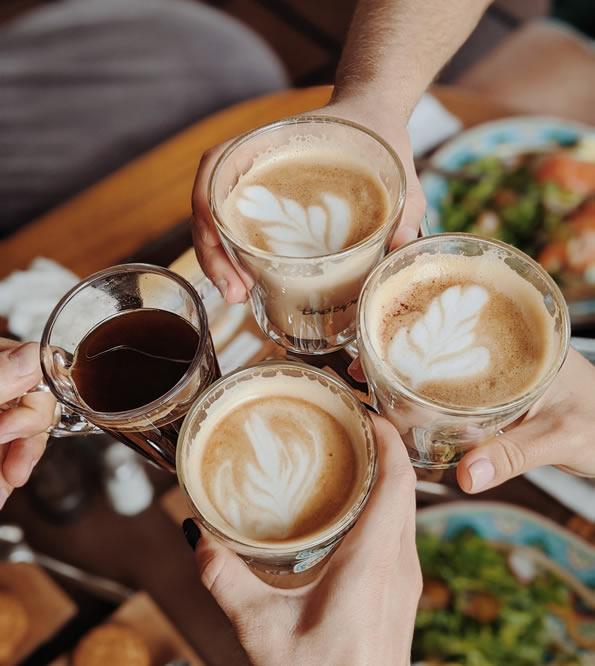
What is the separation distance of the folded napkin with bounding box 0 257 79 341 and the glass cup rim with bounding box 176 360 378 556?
1.76 feet

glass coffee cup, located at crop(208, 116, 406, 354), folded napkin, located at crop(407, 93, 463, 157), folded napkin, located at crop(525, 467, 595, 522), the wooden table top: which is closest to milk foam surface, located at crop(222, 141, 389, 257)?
glass coffee cup, located at crop(208, 116, 406, 354)

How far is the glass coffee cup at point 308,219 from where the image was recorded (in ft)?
3.03

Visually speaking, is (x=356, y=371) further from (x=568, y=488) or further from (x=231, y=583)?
(x=568, y=488)

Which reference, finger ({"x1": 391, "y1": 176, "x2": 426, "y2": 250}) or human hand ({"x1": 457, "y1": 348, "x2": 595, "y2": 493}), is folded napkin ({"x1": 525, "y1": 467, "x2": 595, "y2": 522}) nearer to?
human hand ({"x1": 457, "y1": 348, "x2": 595, "y2": 493})

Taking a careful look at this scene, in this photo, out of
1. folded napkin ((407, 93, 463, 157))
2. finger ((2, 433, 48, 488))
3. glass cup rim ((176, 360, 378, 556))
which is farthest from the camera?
folded napkin ((407, 93, 463, 157))

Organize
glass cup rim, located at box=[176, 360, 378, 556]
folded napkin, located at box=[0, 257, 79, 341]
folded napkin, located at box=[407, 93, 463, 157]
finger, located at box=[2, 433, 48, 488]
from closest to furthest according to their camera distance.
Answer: glass cup rim, located at box=[176, 360, 378, 556]
finger, located at box=[2, 433, 48, 488]
folded napkin, located at box=[0, 257, 79, 341]
folded napkin, located at box=[407, 93, 463, 157]

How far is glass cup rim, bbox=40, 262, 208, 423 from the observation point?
0.85 meters

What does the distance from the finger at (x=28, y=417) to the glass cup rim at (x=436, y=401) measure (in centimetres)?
45

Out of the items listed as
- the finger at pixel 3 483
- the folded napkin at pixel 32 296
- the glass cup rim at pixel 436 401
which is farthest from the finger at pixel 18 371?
the glass cup rim at pixel 436 401

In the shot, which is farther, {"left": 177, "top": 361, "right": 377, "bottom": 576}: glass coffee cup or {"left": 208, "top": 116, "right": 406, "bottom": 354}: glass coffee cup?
{"left": 208, "top": 116, "right": 406, "bottom": 354}: glass coffee cup

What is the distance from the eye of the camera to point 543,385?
0.81m

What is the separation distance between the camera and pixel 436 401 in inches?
32.3

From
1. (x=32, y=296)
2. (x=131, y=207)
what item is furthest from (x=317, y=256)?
(x=131, y=207)

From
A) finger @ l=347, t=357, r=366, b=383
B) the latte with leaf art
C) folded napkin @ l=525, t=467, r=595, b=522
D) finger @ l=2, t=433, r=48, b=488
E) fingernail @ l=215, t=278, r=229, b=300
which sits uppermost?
fingernail @ l=215, t=278, r=229, b=300
